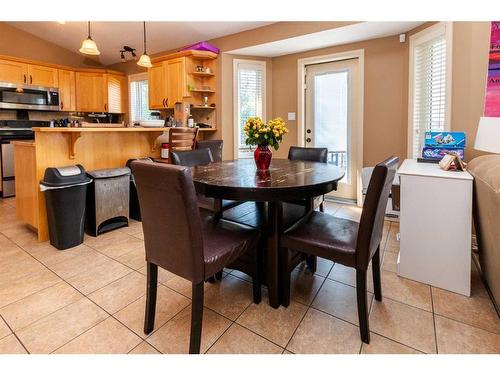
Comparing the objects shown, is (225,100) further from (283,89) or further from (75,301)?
(75,301)

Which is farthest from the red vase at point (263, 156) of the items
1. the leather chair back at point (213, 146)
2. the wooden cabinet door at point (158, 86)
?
the wooden cabinet door at point (158, 86)

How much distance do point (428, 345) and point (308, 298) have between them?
686mm

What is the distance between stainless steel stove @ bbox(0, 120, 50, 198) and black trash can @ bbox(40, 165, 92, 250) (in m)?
2.67

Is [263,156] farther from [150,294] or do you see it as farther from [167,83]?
[167,83]

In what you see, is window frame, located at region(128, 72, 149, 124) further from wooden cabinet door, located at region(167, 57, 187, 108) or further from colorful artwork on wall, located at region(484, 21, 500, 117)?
colorful artwork on wall, located at region(484, 21, 500, 117)

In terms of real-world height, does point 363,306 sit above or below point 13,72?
below

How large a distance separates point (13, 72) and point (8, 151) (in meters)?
1.41

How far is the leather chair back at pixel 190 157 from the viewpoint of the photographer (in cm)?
250

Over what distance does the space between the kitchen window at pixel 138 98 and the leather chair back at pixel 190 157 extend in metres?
3.52

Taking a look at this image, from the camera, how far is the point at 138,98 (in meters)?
6.00

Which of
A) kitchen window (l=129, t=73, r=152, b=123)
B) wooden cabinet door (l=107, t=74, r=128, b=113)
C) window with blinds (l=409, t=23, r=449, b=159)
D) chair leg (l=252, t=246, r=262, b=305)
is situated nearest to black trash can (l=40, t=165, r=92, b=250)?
chair leg (l=252, t=246, r=262, b=305)

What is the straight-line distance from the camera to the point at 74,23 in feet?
15.0

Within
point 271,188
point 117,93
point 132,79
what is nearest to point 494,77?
point 271,188
